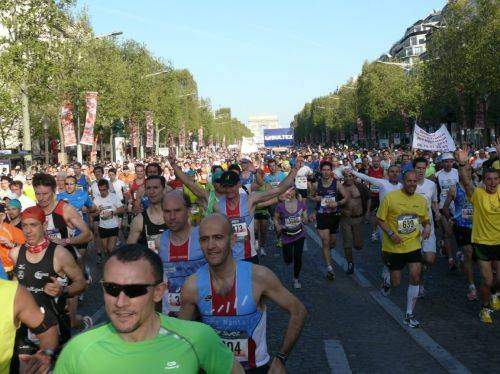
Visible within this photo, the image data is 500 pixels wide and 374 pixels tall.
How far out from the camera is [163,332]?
2.66 metres

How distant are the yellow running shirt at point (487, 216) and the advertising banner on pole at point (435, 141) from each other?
29.8 ft

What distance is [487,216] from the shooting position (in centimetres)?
828

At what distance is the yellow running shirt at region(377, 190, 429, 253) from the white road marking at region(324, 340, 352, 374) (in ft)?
5.23

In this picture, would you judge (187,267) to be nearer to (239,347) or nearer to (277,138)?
(239,347)

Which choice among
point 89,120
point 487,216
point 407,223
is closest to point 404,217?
point 407,223

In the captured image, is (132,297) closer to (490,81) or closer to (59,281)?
(59,281)

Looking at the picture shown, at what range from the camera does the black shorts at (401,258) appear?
27.7ft

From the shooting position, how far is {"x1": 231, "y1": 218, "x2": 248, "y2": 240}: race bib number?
7.57 meters

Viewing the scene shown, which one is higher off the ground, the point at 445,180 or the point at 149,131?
the point at 149,131

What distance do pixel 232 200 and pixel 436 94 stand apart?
4066cm

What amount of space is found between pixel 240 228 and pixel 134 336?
507 centimetres

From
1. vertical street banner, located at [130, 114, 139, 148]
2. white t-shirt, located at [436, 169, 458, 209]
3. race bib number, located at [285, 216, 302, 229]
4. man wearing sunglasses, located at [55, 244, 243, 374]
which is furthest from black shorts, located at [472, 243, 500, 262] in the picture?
vertical street banner, located at [130, 114, 139, 148]

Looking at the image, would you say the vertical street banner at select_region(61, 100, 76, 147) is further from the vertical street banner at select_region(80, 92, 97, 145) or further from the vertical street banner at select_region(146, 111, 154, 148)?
the vertical street banner at select_region(146, 111, 154, 148)

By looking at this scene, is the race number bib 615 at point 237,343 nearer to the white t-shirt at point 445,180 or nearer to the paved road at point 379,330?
the paved road at point 379,330
